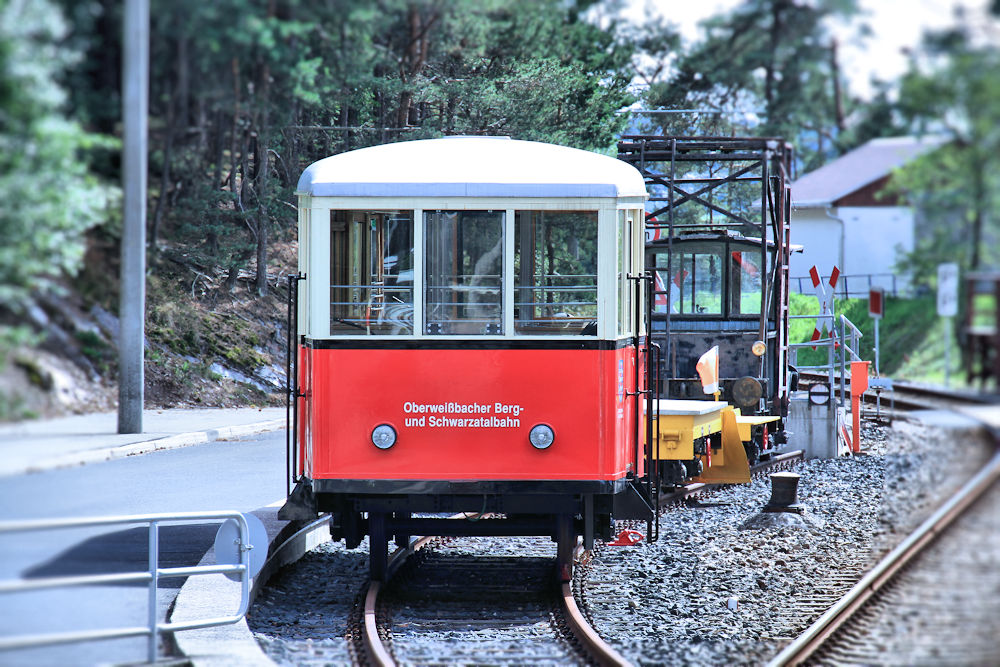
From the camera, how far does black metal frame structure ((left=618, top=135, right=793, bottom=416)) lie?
36.1ft

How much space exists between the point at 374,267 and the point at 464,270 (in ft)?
1.99

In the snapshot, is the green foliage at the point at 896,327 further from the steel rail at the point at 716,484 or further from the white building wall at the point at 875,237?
the steel rail at the point at 716,484

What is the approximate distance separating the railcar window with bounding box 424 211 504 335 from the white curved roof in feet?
0.63

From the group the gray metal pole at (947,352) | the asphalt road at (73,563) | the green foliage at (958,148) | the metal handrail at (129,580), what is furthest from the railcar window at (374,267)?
the gray metal pole at (947,352)

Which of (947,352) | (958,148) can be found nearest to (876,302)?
(947,352)

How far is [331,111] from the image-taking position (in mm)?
7316

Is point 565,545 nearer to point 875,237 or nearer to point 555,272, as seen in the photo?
point 555,272

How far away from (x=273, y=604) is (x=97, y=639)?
292 centimetres

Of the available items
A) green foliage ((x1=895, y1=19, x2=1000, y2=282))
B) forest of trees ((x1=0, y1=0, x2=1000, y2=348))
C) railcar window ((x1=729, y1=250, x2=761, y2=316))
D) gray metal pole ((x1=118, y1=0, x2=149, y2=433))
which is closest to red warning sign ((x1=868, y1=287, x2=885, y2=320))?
forest of trees ((x1=0, y1=0, x2=1000, y2=348))

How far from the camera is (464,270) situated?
7.60 metres

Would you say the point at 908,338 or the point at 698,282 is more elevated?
the point at 698,282

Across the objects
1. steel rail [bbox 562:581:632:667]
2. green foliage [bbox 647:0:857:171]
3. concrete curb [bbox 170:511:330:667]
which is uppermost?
green foliage [bbox 647:0:857:171]

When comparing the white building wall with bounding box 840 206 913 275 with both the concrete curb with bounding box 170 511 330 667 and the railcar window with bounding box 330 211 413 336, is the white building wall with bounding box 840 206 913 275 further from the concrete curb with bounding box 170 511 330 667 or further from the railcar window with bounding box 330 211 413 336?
the concrete curb with bounding box 170 511 330 667

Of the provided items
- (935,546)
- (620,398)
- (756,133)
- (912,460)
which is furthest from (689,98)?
(935,546)
